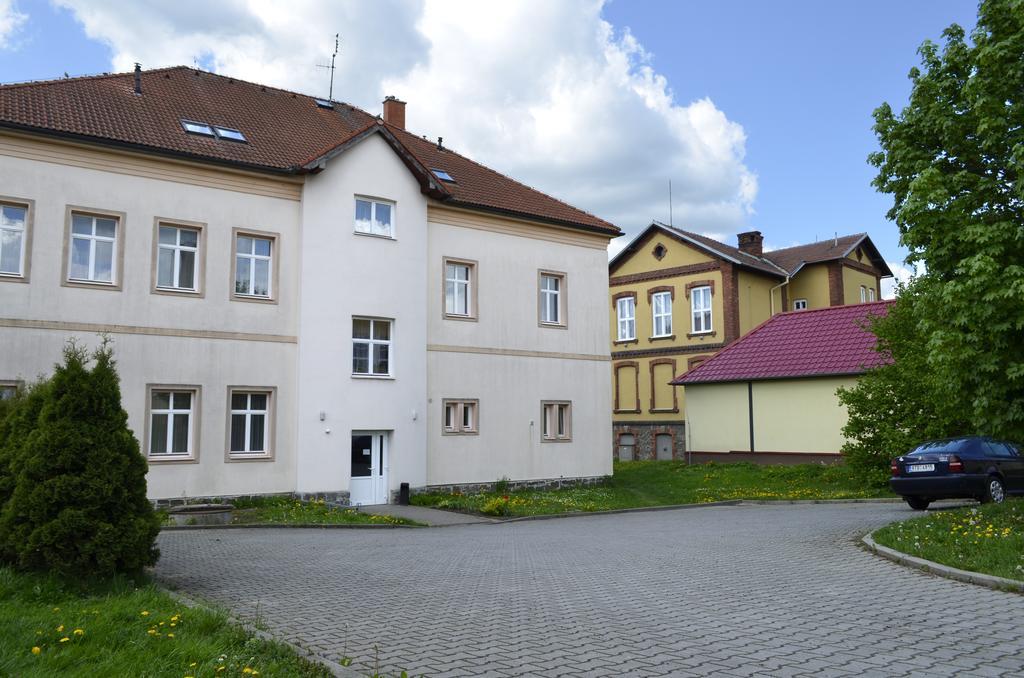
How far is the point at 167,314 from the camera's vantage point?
20438mm

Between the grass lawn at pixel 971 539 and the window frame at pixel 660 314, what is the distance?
2752 centimetres

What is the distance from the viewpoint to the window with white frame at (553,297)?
91.7 ft

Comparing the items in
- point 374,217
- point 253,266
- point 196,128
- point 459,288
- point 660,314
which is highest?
point 196,128

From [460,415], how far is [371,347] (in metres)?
3.57

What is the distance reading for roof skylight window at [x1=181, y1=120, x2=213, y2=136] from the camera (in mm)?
22172

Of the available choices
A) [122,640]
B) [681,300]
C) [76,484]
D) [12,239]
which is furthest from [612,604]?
[681,300]

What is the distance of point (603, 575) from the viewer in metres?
11.2

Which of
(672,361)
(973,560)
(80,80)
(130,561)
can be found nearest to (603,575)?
(973,560)

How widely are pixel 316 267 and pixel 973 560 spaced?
1645cm

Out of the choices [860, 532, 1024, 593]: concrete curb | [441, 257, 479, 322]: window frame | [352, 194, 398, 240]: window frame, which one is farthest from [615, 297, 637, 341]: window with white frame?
[860, 532, 1024, 593]: concrete curb

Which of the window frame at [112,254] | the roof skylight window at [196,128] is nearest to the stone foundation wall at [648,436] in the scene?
the roof skylight window at [196,128]

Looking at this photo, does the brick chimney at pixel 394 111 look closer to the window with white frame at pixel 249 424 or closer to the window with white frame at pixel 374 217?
the window with white frame at pixel 374 217

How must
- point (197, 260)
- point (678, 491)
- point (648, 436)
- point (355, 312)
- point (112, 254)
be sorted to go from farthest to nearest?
point (648, 436) → point (678, 491) → point (355, 312) → point (197, 260) → point (112, 254)

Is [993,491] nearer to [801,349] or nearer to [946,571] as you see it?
[946,571]
